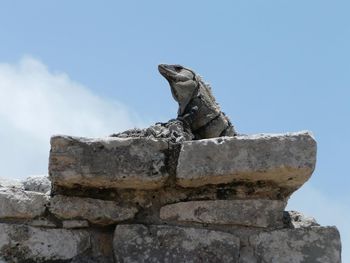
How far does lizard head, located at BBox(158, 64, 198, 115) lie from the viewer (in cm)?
645

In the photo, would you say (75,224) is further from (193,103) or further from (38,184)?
(193,103)

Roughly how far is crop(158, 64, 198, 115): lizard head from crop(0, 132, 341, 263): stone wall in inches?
94.6

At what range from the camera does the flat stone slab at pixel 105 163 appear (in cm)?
395

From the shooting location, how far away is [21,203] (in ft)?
13.2

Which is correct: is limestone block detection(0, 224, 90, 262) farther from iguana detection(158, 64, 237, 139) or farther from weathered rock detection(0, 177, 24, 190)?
iguana detection(158, 64, 237, 139)

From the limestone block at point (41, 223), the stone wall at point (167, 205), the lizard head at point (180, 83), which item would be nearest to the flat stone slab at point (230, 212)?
the stone wall at point (167, 205)

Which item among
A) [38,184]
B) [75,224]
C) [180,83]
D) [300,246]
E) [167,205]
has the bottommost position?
[300,246]

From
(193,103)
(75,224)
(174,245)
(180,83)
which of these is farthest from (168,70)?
(174,245)

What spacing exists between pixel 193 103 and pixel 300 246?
2.87 metres

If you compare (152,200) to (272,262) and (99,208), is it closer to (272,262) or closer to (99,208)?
(99,208)

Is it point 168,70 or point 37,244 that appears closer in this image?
point 37,244

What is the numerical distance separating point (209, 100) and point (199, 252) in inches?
124

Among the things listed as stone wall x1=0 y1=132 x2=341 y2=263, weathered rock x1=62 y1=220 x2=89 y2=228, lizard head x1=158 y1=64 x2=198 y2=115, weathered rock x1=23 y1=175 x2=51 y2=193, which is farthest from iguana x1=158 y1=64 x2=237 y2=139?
weathered rock x1=62 y1=220 x2=89 y2=228

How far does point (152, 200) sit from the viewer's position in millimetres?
4094
